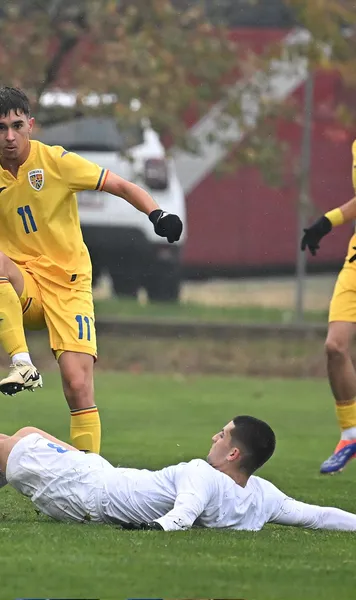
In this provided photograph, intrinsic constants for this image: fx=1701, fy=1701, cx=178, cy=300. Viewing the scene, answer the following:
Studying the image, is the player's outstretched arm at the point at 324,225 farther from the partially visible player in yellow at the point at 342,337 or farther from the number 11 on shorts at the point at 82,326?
the number 11 on shorts at the point at 82,326

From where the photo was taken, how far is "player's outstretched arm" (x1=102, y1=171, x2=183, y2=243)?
8.60 meters

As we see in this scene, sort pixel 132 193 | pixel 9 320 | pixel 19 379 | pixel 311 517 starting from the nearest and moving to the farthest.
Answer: pixel 311 517, pixel 19 379, pixel 9 320, pixel 132 193

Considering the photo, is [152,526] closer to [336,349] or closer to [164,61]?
[336,349]

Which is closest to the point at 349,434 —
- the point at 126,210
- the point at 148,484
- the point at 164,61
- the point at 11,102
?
the point at 11,102

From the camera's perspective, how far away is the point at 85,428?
29.8 ft

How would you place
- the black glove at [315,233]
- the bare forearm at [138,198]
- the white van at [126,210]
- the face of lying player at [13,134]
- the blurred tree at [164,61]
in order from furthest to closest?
1. the white van at [126,210]
2. the blurred tree at [164,61]
3. the black glove at [315,233]
4. the bare forearm at [138,198]
5. the face of lying player at [13,134]

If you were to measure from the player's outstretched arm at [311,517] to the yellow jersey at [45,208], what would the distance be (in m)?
2.06

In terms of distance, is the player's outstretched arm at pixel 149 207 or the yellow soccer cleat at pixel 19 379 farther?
the player's outstretched arm at pixel 149 207

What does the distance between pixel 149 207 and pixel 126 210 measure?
32.9ft

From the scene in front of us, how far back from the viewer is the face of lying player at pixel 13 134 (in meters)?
8.80

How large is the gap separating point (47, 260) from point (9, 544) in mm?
2502

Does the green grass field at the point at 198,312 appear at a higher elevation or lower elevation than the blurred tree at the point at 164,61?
lower

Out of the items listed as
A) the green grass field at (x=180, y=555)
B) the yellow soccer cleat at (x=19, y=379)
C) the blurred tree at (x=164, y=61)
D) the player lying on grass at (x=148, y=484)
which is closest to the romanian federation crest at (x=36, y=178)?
the yellow soccer cleat at (x=19, y=379)

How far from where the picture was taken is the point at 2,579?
20.5ft
